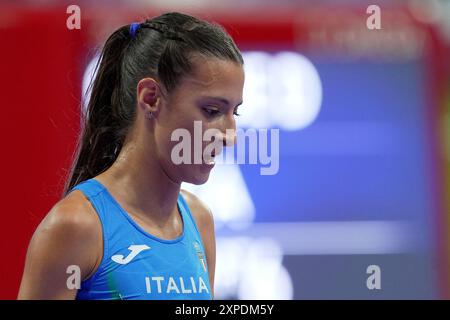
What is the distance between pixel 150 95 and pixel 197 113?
0.29 ft

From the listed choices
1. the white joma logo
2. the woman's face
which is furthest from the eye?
the white joma logo

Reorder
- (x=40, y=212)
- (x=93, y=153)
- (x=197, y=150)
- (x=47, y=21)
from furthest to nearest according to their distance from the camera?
(x=47, y=21) < (x=40, y=212) < (x=93, y=153) < (x=197, y=150)

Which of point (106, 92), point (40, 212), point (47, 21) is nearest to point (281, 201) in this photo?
point (40, 212)

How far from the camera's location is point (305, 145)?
2955 millimetres

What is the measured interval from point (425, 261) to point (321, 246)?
0.43m

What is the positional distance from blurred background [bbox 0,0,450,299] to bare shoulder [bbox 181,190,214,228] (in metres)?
1.15

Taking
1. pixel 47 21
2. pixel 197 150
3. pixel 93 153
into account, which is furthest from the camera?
pixel 47 21

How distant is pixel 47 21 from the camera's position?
3.00 m

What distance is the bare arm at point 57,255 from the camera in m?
1.26

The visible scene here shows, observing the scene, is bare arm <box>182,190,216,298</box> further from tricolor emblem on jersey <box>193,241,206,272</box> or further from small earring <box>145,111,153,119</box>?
small earring <box>145,111,153,119</box>

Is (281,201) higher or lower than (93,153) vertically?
higher

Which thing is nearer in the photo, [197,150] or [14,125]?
[197,150]

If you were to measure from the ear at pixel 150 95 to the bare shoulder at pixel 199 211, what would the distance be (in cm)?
26

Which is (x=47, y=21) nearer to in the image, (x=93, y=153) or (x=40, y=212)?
(x=40, y=212)
